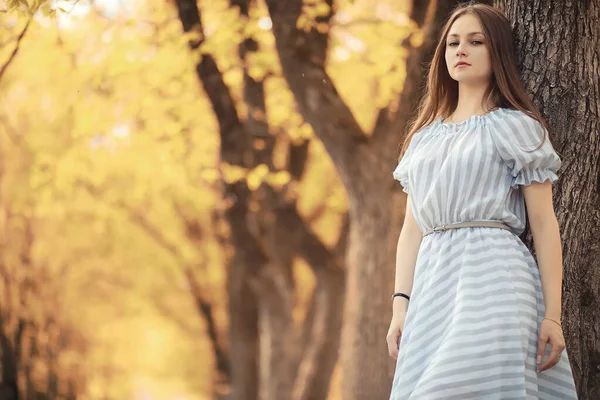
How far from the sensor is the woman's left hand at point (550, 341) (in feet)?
11.1

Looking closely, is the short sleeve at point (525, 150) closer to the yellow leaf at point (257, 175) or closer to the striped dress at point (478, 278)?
the striped dress at point (478, 278)

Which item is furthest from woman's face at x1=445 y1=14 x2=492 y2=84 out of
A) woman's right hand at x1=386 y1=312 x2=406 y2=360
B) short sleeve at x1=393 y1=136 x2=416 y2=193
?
woman's right hand at x1=386 y1=312 x2=406 y2=360

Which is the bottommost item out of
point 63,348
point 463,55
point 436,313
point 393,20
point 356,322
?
point 63,348

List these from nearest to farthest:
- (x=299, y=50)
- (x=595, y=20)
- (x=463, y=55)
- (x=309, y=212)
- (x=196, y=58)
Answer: (x=463, y=55) → (x=595, y=20) → (x=299, y=50) → (x=196, y=58) → (x=309, y=212)

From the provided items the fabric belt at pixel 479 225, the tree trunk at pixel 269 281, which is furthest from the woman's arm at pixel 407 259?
the tree trunk at pixel 269 281

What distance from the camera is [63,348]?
20859 mm

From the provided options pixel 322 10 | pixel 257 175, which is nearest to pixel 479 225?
pixel 322 10

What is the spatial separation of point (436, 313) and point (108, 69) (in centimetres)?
823

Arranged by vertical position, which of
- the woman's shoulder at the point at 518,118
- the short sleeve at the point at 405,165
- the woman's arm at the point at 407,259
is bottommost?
the woman's arm at the point at 407,259

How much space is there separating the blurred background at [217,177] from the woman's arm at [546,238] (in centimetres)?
379

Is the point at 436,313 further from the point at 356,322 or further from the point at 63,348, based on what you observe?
the point at 63,348

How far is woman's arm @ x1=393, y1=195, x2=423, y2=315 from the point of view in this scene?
3789 mm

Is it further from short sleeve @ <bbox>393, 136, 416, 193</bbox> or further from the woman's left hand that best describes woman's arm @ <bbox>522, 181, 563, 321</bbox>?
short sleeve @ <bbox>393, 136, 416, 193</bbox>

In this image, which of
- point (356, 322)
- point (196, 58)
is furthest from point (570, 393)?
point (196, 58)
